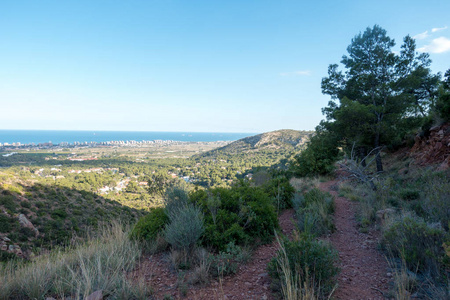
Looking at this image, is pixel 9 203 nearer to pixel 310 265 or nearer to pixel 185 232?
pixel 185 232

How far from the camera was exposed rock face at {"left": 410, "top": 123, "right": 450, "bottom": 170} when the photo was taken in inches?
312

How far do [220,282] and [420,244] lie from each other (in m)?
2.79

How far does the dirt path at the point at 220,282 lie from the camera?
8.87 feet

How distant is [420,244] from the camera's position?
3.03m

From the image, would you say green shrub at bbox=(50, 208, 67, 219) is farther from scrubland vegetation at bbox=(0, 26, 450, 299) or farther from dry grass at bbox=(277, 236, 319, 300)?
dry grass at bbox=(277, 236, 319, 300)

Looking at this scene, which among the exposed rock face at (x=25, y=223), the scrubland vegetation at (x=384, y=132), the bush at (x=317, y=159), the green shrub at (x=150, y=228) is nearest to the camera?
the green shrub at (x=150, y=228)

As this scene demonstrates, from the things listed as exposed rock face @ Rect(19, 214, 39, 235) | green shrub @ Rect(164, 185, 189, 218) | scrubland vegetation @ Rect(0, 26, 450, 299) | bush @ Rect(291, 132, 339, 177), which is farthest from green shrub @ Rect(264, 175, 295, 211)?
exposed rock face @ Rect(19, 214, 39, 235)

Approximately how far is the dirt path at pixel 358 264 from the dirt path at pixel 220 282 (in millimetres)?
940

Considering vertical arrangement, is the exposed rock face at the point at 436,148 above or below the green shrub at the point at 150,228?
above

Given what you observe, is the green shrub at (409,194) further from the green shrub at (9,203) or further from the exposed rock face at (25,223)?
the green shrub at (9,203)

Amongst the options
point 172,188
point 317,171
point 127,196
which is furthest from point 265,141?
point 172,188

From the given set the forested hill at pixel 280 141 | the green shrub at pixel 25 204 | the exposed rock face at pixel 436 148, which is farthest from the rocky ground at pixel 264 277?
the forested hill at pixel 280 141

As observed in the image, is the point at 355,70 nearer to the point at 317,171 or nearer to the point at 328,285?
the point at 317,171

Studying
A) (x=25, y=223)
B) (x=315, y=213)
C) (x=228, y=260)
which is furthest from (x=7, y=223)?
(x=315, y=213)
